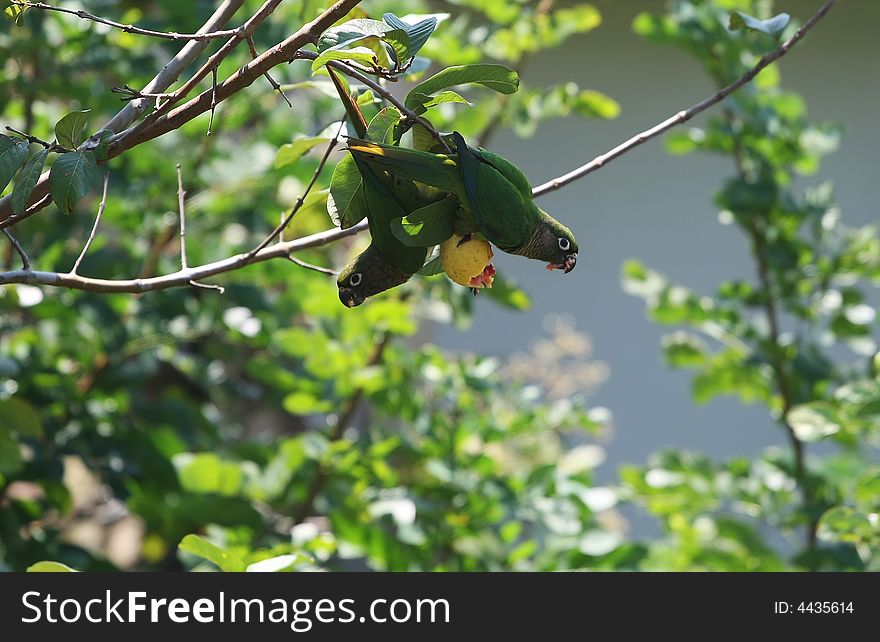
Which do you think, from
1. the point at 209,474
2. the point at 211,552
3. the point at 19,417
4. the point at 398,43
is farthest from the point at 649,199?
the point at 398,43

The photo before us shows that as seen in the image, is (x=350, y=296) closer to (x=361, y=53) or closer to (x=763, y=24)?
(x=361, y=53)

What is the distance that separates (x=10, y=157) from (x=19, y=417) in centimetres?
54

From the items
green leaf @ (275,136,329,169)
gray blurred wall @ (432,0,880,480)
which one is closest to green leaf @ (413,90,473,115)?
green leaf @ (275,136,329,169)

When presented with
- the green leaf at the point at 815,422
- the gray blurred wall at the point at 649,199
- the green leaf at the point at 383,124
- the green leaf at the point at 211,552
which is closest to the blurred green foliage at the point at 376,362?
the green leaf at the point at 815,422

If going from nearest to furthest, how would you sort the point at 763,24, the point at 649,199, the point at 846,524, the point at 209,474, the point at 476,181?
the point at 476,181 < the point at 763,24 < the point at 846,524 < the point at 209,474 < the point at 649,199

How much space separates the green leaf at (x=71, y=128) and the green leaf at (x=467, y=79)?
0.61 feet

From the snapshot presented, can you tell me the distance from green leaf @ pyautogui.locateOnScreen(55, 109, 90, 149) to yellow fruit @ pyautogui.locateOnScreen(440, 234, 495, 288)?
0.22 meters

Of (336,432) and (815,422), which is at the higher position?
(336,432)

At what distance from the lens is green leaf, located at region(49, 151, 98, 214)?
48 centimetres

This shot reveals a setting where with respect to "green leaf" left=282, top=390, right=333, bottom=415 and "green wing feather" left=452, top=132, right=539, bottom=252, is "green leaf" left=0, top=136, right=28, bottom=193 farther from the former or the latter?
"green leaf" left=282, top=390, right=333, bottom=415

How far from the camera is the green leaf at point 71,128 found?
51 cm

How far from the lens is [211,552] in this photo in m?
0.67
